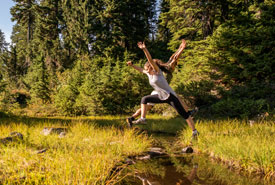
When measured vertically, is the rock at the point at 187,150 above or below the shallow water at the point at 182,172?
below

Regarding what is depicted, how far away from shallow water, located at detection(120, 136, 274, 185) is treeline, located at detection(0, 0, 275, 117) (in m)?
5.35

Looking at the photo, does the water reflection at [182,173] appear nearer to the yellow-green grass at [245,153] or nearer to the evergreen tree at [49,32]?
the yellow-green grass at [245,153]

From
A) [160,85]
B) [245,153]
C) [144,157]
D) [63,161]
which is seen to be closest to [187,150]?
[144,157]

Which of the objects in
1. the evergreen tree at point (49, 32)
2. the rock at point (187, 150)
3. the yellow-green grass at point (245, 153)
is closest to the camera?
the yellow-green grass at point (245, 153)

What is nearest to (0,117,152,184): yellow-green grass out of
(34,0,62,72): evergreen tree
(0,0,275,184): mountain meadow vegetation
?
(0,0,275,184): mountain meadow vegetation

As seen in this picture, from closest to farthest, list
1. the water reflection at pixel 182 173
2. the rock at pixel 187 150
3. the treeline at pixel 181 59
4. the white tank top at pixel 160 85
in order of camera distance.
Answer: the water reflection at pixel 182 173
the white tank top at pixel 160 85
the rock at pixel 187 150
the treeline at pixel 181 59

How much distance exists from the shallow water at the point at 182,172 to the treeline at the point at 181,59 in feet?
17.5

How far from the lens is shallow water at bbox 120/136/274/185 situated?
9.78ft

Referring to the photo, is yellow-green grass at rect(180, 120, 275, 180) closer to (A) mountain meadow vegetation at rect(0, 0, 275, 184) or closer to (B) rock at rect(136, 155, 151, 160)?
(A) mountain meadow vegetation at rect(0, 0, 275, 184)

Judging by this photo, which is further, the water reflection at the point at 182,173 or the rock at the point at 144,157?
the rock at the point at 144,157

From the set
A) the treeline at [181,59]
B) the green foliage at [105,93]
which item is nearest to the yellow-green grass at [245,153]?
the treeline at [181,59]

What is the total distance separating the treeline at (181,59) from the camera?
10.8 m

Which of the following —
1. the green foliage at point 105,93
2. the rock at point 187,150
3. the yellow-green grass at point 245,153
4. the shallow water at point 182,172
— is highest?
the green foliage at point 105,93

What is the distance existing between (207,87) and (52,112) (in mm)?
11676
